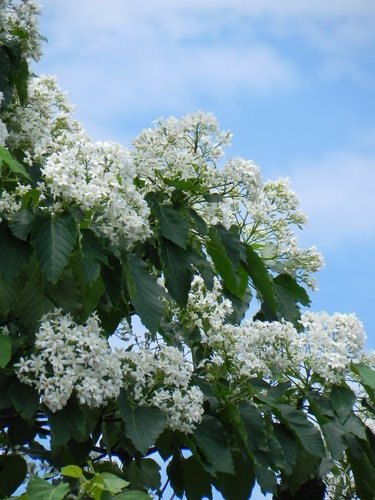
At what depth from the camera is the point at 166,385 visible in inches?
199

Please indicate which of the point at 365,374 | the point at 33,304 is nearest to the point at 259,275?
the point at 365,374

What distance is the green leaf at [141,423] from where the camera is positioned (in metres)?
4.67

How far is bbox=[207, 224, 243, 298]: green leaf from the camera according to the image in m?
5.18

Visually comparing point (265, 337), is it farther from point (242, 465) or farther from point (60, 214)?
point (60, 214)

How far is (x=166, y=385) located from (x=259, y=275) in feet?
2.80

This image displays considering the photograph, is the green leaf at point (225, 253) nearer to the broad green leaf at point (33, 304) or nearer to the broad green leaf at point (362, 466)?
the broad green leaf at point (33, 304)

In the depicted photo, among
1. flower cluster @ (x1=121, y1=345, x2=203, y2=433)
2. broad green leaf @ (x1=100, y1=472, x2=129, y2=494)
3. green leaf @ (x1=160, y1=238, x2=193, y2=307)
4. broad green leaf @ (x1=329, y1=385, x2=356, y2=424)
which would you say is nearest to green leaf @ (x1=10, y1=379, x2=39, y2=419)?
flower cluster @ (x1=121, y1=345, x2=203, y2=433)

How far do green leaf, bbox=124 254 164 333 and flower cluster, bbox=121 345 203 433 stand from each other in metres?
0.40

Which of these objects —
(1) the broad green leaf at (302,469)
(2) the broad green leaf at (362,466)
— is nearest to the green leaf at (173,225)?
(1) the broad green leaf at (302,469)

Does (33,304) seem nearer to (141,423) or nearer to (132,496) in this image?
(141,423)

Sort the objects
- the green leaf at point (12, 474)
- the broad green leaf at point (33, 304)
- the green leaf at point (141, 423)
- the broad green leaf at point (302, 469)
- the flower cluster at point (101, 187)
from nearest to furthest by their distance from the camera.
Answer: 1. the flower cluster at point (101, 187)
2. the green leaf at point (141, 423)
3. the broad green leaf at point (33, 304)
4. the green leaf at point (12, 474)
5. the broad green leaf at point (302, 469)

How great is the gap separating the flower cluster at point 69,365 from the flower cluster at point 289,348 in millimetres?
986

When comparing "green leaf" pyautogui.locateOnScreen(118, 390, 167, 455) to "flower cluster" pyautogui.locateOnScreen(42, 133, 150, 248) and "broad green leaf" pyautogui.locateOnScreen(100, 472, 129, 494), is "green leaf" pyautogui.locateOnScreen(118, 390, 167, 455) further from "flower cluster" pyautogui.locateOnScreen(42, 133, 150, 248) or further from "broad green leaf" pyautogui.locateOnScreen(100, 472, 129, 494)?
"broad green leaf" pyautogui.locateOnScreen(100, 472, 129, 494)

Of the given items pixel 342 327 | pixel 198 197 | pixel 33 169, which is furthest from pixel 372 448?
pixel 33 169
